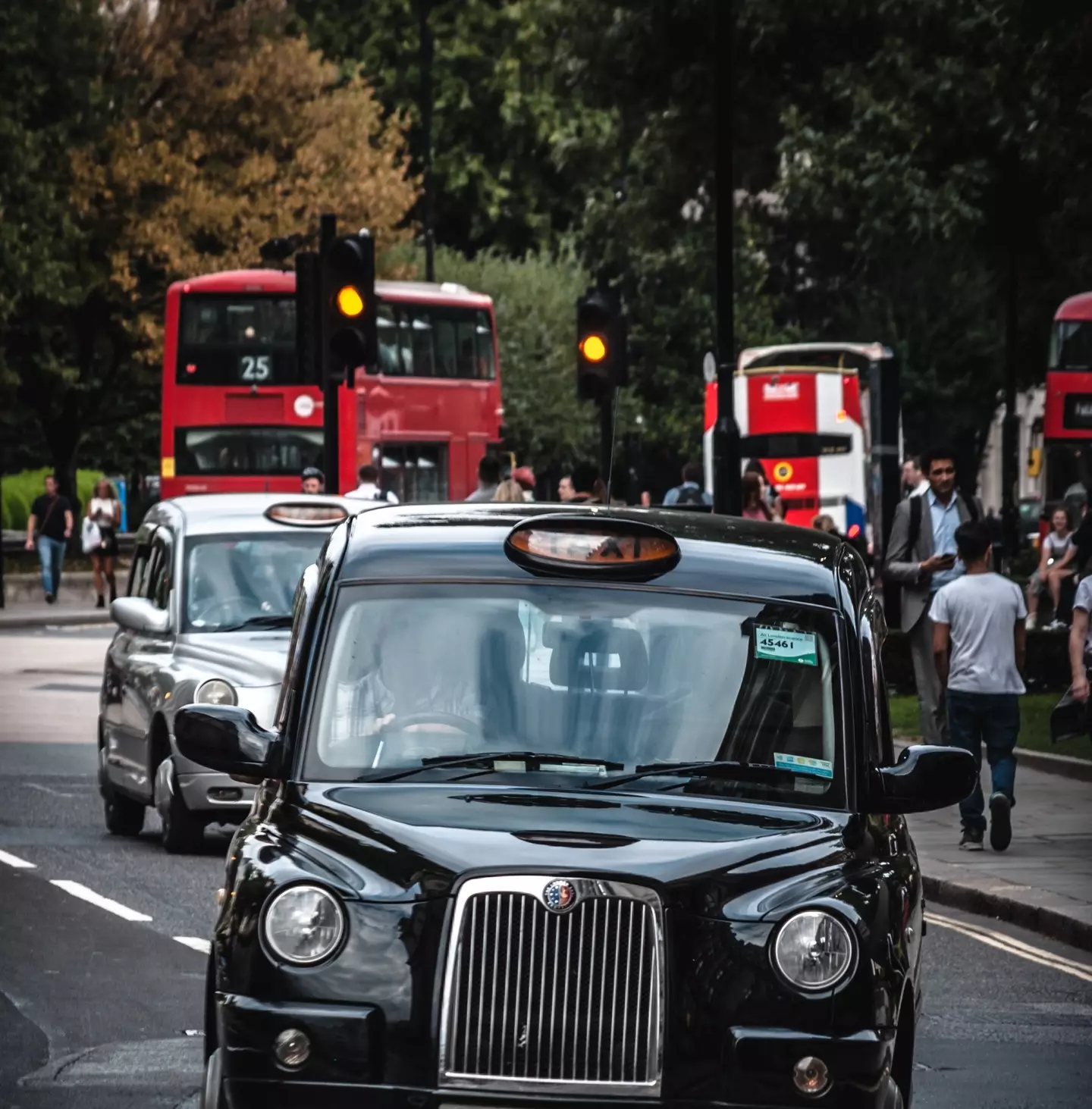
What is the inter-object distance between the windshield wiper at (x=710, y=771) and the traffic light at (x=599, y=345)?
36.0ft

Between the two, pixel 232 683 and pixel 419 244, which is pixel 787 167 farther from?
pixel 419 244

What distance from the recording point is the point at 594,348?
16578mm

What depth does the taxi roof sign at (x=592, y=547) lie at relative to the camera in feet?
18.8

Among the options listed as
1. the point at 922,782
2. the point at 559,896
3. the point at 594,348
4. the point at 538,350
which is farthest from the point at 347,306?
the point at 538,350

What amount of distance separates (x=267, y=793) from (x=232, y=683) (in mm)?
6503

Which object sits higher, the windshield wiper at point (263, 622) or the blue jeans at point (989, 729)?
the windshield wiper at point (263, 622)

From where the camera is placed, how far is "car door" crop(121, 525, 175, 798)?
12.5 m

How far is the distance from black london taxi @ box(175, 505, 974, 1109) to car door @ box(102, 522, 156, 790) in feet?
22.3

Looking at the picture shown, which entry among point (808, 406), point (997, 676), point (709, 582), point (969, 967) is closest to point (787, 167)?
point (808, 406)

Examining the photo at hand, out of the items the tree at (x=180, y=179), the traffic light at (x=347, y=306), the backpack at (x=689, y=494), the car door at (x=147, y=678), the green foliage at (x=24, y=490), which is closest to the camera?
the car door at (x=147, y=678)

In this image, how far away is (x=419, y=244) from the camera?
64.1 meters

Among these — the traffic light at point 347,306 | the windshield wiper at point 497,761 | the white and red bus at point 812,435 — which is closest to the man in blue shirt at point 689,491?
the traffic light at point 347,306

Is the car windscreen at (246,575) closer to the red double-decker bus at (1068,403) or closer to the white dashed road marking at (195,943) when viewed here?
the white dashed road marking at (195,943)

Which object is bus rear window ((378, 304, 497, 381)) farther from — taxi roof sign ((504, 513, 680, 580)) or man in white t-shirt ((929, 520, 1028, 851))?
taxi roof sign ((504, 513, 680, 580))
